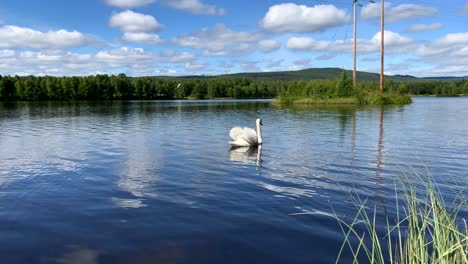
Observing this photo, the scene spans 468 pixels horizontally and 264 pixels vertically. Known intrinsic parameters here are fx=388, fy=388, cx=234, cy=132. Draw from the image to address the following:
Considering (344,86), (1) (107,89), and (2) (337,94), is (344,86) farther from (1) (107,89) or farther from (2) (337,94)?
(1) (107,89)

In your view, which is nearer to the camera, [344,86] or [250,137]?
[250,137]

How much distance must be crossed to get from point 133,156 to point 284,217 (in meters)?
9.22

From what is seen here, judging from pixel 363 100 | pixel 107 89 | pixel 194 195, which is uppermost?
pixel 107 89

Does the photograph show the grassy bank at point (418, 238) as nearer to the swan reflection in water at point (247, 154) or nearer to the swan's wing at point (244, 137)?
the swan reflection in water at point (247, 154)

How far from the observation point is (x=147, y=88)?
547 feet

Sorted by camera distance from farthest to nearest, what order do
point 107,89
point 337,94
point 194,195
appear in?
point 107,89
point 337,94
point 194,195

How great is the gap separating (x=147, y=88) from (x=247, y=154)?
513 feet

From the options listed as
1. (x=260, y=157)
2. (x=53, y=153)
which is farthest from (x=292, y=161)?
(x=53, y=153)

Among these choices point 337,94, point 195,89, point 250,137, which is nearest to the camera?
point 250,137

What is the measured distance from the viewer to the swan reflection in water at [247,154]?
14.9m

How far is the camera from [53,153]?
54.1 ft

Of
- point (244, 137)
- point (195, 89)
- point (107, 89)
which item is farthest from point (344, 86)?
point (195, 89)

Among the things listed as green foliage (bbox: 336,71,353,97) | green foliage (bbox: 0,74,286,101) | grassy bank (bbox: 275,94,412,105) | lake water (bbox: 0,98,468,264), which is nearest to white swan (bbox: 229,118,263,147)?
lake water (bbox: 0,98,468,264)

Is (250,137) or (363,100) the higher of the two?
(363,100)
